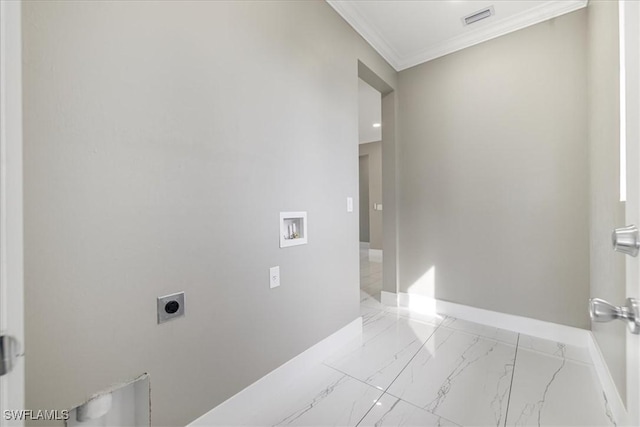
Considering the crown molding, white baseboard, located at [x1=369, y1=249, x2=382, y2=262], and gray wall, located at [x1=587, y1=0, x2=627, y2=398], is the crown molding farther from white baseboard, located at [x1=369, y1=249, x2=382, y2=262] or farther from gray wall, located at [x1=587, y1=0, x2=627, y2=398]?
white baseboard, located at [x1=369, y1=249, x2=382, y2=262]

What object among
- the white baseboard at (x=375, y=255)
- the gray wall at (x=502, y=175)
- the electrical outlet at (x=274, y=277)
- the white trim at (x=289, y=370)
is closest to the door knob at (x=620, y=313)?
the electrical outlet at (x=274, y=277)

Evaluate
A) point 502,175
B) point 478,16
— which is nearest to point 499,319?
point 502,175

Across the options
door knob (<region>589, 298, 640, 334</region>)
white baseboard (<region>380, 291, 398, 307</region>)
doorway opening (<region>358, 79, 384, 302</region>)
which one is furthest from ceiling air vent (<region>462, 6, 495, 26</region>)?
white baseboard (<region>380, 291, 398, 307</region>)

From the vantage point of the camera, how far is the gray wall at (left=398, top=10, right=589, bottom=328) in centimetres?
203

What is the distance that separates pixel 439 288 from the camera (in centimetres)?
266

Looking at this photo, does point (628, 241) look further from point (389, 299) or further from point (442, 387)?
point (389, 299)

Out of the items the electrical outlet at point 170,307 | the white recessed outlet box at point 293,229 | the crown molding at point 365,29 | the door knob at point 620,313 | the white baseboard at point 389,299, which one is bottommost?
the white baseboard at point 389,299

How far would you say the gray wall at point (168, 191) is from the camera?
0.84m

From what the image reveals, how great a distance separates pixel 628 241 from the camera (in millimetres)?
→ 568

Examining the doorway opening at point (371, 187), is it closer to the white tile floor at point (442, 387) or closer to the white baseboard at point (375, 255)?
the white baseboard at point (375, 255)

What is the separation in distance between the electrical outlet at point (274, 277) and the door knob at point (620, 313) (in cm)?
131

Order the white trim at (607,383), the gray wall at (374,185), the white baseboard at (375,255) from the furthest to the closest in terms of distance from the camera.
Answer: the gray wall at (374,185) < the white baseboard at (375,255) < the white trim at (607,383)

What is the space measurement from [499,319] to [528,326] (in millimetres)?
205

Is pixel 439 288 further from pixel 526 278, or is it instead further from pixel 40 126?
pixel 40 126
